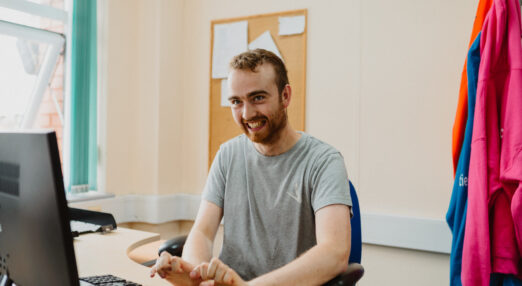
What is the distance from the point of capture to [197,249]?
1360 millimetres

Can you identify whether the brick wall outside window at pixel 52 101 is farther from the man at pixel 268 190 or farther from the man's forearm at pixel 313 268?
the man's forearm at pixel 313 268

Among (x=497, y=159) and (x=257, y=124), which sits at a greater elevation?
(x=257, y=124)

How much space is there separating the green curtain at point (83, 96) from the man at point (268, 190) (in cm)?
125

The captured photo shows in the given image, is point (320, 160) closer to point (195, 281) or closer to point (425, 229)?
point (195, 281)

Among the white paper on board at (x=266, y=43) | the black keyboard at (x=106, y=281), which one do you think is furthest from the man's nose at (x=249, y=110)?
the white paper on board at (x=266, y=43)

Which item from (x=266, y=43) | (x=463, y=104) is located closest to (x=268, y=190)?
(x=463, y=104)

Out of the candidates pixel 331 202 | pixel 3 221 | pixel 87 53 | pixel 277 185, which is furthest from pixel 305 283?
pixel 87 53

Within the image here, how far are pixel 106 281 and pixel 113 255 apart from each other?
335 millimetres

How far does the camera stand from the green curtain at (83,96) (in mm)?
2402

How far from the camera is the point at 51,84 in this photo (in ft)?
8.11

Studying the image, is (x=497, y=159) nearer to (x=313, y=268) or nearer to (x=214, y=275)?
(x=313, y=268)

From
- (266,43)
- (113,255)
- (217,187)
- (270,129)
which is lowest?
(113,255)

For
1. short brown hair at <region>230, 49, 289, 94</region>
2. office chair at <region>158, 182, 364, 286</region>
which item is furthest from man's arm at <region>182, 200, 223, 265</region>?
short brown hair at <region>230, 49, 289, 94</region>

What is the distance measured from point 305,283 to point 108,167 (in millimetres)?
1827
